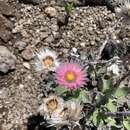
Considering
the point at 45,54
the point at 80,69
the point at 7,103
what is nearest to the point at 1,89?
the point at 7,103

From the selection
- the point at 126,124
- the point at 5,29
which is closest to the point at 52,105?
the point at 126,124

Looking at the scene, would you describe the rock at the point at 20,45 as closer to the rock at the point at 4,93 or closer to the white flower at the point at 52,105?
the rock at the point at 4,93

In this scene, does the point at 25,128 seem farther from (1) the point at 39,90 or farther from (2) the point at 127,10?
(2) the point at 127,10

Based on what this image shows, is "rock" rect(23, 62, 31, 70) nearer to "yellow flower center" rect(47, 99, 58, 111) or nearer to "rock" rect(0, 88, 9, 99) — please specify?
"rock" rect(0, 88, 9, 99)

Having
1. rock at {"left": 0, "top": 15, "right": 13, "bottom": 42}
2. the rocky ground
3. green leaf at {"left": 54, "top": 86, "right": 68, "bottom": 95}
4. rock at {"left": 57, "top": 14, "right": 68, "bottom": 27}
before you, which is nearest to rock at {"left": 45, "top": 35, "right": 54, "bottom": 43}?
the rocky ground

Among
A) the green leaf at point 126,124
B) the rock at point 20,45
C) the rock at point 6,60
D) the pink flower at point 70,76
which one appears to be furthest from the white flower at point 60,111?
the rock at point 20,45

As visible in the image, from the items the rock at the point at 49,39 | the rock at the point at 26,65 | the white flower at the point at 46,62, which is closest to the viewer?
the white flower at the point at 46,62
